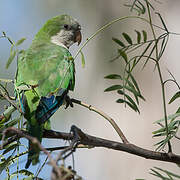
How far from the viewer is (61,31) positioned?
280 cm

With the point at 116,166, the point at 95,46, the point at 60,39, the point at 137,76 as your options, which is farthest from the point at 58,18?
the point at 95,46

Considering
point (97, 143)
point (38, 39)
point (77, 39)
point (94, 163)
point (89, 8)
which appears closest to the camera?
point (97, 143)

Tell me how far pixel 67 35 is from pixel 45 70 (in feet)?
3.00

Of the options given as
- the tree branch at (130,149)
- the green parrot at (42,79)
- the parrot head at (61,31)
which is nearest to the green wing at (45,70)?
the green parrot at (42,79)

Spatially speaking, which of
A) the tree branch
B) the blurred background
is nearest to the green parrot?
the tree branch

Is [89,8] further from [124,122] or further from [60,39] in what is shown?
[60,39]

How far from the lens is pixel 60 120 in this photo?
18.1 ft

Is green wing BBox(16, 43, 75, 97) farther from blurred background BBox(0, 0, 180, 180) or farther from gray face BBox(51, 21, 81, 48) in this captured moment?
blurred background BBox(0, 0, 180, 180)

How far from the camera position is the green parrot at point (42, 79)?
5.34 feet

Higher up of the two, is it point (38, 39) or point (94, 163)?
point (38, 39)

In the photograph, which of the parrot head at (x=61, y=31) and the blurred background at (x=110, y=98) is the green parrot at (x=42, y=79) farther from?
the blurred background at (x=110, y=98)

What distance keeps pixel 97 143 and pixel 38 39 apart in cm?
163

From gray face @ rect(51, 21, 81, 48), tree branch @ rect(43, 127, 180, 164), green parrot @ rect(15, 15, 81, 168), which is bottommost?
tree branch @ rect(43, 127, 180, 164)

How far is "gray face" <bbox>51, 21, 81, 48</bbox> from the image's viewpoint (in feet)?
9.11
